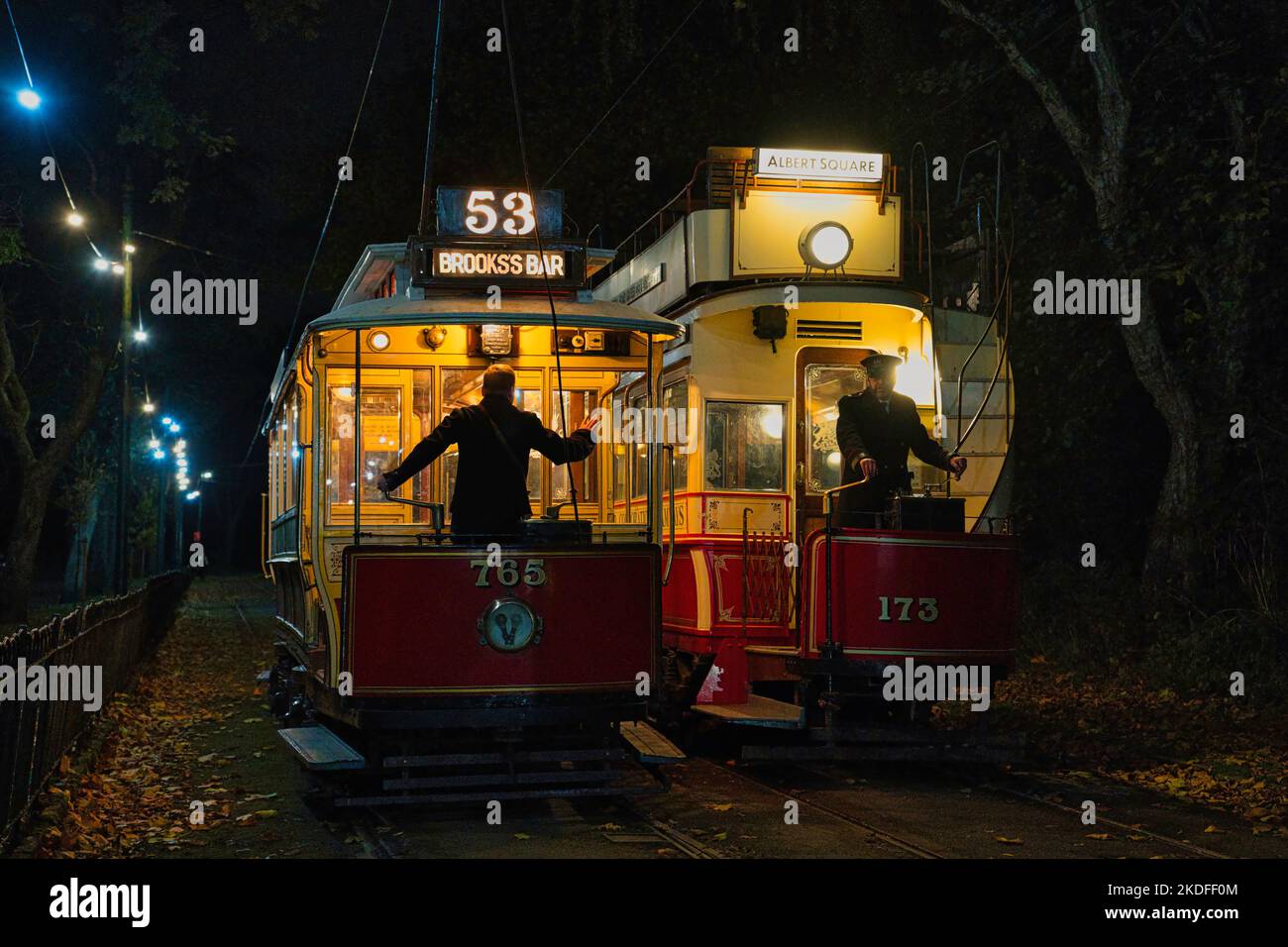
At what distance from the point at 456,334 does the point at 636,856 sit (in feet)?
15.1

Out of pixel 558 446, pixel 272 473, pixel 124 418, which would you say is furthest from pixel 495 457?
pixel 124 418

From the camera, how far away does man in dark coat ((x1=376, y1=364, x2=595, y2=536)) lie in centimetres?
991

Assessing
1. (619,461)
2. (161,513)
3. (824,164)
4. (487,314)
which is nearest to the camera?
(487,314)

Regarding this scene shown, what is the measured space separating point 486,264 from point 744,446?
352 cm

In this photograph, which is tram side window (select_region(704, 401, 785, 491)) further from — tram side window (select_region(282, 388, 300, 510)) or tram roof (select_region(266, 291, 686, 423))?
tram side window (select_region(282, 388, 300, 510))

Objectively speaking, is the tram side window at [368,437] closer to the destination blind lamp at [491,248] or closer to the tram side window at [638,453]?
the destination blind lamp at [491,248]

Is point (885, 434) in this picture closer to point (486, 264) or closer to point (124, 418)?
point (486, 264)

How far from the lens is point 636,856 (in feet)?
27.6

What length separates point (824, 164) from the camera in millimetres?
13523

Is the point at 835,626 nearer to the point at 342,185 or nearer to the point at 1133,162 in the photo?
the point at 1133,162

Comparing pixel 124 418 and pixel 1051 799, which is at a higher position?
pixel 124 418

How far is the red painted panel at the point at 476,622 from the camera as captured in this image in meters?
9.48

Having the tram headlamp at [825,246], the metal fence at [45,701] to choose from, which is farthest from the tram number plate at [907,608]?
the metal fence at [45,701]

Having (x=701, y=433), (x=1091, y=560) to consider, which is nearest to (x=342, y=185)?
(x=1091, y=560)
